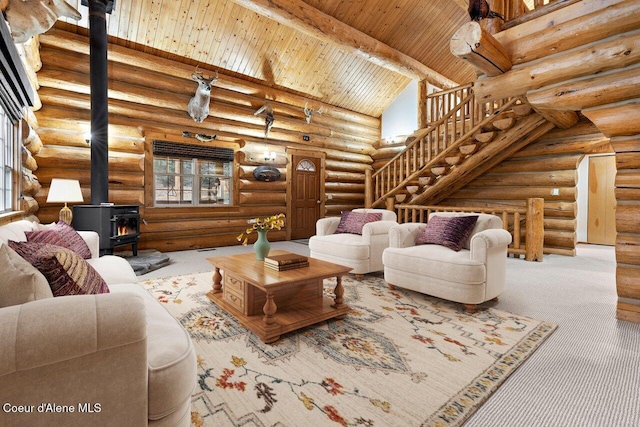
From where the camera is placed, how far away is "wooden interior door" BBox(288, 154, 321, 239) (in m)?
7.73

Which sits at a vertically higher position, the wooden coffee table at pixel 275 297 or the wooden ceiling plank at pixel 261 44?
the wooden ceiling plank at pixel 261 44

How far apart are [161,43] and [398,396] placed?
20.7ft

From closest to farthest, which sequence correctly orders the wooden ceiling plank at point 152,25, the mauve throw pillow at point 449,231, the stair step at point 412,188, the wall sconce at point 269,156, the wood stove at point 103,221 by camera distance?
the mauve throw pillow at point 449,231, the wood stove at point 103,221, the wooden ceiling plank at point 152,25, the stair step at point 412,188, the wall sconce at point 269,156

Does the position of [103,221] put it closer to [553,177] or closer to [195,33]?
[195,33]

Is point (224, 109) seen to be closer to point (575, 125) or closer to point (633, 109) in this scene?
point (633, 109)

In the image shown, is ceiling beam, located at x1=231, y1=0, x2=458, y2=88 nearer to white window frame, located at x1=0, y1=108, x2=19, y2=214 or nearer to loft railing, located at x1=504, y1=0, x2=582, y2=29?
loft railing, located at x1=504, y1=0, x2=582, y2=29

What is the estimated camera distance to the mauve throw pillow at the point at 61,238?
7.68 ft

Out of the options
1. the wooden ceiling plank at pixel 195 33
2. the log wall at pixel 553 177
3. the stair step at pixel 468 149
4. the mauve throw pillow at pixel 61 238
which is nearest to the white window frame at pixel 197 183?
the wooden ceiling plank at pixel 195 33

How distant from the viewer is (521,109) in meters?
5.03

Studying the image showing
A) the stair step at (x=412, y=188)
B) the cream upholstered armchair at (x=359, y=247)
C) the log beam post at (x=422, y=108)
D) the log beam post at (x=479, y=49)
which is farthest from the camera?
the log beam post at (x=422, y=108)

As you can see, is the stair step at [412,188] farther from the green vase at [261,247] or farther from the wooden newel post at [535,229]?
the green vase at [261,247]

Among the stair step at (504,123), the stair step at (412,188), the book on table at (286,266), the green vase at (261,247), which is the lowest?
the book on table at (286,266)

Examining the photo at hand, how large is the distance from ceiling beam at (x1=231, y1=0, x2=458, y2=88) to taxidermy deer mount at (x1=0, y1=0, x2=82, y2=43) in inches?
112

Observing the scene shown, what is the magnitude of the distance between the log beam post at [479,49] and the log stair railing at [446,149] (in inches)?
84.6
